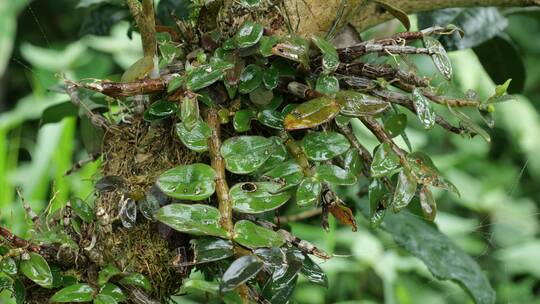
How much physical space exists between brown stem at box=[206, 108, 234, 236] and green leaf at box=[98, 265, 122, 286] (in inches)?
4.6

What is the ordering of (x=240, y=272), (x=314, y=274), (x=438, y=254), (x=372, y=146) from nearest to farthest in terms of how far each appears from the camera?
1. (x=240, y=272)
2. (x=314, y=274)
3. (x=438, y=254)
4. (x=372, y=146)

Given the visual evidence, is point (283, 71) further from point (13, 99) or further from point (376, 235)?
point (13, 99)

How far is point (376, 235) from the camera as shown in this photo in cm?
213

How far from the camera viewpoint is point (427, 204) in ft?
2.10

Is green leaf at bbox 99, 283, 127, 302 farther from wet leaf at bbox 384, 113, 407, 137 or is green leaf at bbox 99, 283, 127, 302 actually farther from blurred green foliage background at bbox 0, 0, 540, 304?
blurred green foliage background at bbox 0, 0, 540, 304

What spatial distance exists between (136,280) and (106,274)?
26mm

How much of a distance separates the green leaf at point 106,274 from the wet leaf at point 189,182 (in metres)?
0.10

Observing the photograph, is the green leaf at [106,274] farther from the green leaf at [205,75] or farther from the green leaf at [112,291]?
the green leaf at [205,75]

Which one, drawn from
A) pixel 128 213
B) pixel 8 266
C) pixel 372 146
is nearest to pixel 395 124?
pixel 128 213

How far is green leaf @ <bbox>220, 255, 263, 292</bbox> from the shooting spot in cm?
53

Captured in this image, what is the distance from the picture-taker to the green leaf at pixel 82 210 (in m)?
0.67

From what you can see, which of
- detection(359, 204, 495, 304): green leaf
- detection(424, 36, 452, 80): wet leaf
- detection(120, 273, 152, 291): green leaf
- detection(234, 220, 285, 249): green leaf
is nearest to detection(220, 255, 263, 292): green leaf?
detection(234, 220, 285, 249): green leaf

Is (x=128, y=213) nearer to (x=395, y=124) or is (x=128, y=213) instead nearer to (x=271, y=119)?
(x=271, y=119)

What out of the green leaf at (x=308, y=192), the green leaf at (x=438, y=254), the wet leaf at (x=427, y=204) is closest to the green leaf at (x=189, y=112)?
the green leaf at (x=308, y=192)
